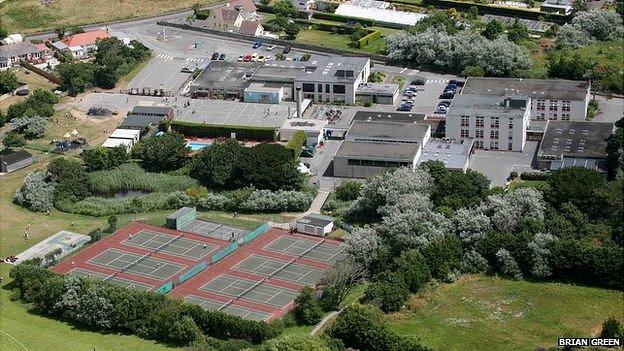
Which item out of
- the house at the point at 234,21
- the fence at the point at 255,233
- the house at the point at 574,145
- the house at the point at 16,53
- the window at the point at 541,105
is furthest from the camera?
the house at the point at 234,21

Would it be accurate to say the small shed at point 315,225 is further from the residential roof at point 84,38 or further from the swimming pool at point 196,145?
the residential roof at point 84,38

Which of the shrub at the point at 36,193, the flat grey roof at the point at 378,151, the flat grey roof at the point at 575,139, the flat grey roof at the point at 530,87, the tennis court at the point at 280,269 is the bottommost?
the tennis court at the point at 280,269

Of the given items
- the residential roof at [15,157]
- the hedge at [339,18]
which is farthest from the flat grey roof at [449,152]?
the hedge at [339,18]

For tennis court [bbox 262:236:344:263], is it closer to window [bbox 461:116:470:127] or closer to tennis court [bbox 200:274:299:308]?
tennis court [bbox 200:274:299:308]

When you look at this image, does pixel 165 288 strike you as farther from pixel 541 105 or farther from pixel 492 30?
pixel 492 30

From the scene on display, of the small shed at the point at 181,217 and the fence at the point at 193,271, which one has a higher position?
the small shed at the point at 181,217

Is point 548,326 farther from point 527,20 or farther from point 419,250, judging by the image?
point 527,20
